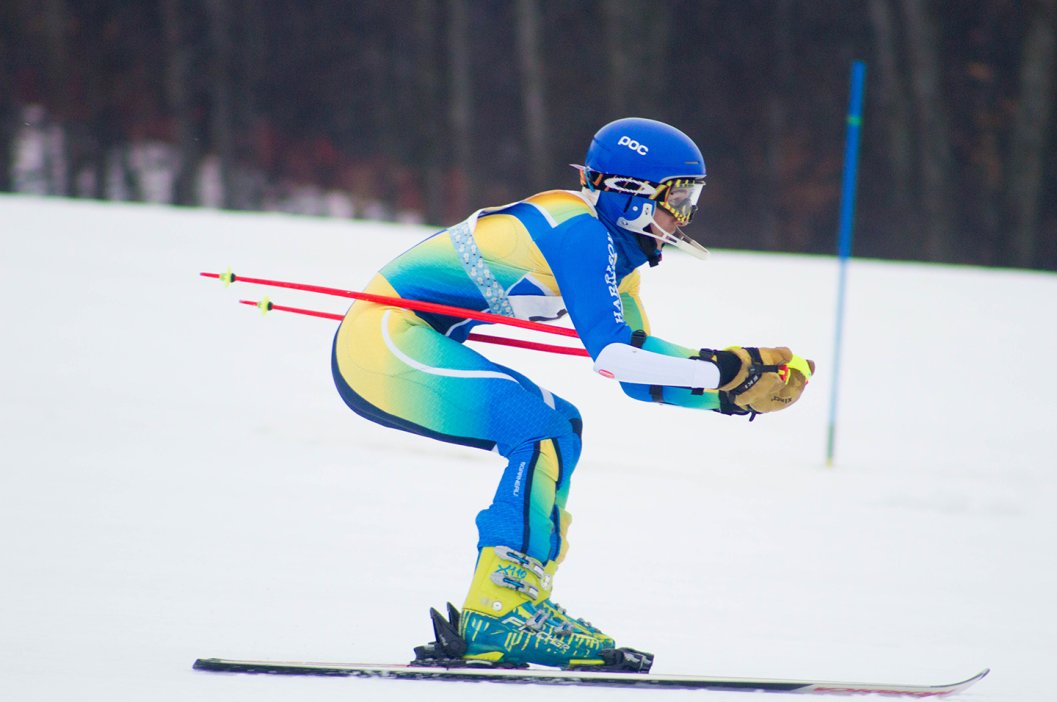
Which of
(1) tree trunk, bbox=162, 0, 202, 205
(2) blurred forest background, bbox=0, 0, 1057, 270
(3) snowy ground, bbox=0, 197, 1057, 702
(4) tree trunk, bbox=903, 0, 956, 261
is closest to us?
(3) snowy ground, bbox=0, 197, 1057, 702

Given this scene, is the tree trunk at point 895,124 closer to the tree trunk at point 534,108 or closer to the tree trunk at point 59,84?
the tree trunk at point 534,108

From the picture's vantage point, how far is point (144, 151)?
48.4ft

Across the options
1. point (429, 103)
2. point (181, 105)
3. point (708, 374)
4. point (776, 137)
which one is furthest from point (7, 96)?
point (708, 374)

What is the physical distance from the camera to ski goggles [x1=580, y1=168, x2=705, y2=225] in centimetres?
289

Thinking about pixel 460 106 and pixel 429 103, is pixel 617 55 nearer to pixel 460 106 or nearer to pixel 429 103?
pixel 460 106

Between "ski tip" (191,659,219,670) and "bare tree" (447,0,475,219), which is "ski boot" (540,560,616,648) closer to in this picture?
"ski tip" (191,659,219,670)

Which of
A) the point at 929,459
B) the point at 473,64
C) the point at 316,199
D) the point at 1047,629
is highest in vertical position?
the point at 473,64

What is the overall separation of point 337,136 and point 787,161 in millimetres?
6004

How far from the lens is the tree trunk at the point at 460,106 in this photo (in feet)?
46.4

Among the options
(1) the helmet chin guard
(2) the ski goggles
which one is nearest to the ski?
(1) the helmet chin guard

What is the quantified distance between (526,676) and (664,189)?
4.22ft

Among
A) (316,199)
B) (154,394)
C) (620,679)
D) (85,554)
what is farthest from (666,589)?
(316,199)

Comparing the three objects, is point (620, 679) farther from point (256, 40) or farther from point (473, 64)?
point (256, 40)

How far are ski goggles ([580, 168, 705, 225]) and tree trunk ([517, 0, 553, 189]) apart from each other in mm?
11216
